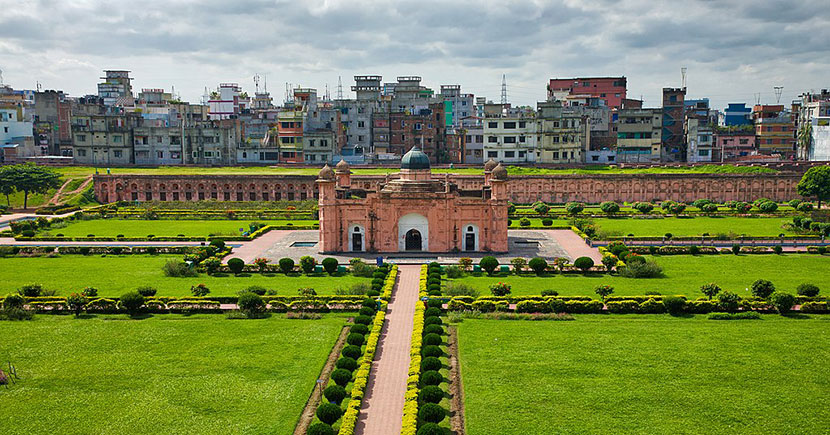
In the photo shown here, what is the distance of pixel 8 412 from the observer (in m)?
23.5

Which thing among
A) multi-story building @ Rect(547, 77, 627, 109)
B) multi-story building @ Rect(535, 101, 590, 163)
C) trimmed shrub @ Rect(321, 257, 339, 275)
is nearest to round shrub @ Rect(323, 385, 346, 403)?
trimmed shrub @ Rect(321, 257, 339, 275)

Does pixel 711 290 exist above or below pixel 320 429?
above

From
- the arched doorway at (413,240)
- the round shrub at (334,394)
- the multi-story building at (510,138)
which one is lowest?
the round shrub at (334,394)

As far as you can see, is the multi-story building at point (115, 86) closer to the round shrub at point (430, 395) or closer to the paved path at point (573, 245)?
the paved path at point (573, 245)

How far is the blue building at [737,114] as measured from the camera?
13025 centimetres

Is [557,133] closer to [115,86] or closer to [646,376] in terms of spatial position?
[646,376]

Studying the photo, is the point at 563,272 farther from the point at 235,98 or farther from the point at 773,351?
the point at 235,98

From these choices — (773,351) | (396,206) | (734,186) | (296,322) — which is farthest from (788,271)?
(734,186)

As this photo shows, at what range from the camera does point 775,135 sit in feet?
342

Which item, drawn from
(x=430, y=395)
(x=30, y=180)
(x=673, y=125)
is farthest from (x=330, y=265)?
(x=673, y=125)

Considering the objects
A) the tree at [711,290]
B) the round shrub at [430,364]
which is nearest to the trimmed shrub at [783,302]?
the tree at [711,290]

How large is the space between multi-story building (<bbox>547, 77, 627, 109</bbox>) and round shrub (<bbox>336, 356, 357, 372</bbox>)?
306 feet

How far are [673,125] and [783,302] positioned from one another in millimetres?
68447

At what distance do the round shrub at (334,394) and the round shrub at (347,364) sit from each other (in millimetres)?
2358
